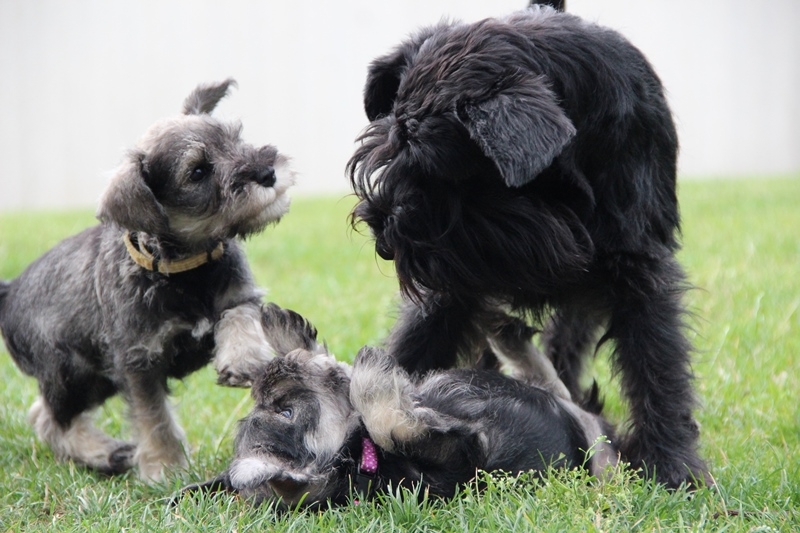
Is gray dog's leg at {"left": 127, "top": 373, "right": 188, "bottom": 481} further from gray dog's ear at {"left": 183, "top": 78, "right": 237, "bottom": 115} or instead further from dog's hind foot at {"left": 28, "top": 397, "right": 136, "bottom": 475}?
gray dog's ear at {"left": 183, "top": 78, "right": 237, "bottom": 115}

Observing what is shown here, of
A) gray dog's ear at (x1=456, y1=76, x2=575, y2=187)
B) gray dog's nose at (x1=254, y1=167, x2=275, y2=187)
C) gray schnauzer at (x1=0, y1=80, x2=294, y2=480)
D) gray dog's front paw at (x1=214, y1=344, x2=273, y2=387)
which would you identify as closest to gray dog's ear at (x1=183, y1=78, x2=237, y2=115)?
gray schnauzer at (x1=0, y1=80, x2=294, y2=480)

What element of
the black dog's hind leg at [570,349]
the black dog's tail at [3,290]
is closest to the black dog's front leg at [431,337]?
the black dog's hind leg at [570,349]

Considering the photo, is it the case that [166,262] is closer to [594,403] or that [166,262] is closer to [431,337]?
[431,337]

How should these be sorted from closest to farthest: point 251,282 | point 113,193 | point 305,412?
point 305,412 → point 113,193 → point 251,282

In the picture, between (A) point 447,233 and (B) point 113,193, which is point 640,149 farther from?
(B) point 113,193

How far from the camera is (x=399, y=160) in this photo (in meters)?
3.23

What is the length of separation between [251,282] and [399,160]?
1132 millimetres

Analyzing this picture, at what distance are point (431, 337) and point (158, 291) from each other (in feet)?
3.86

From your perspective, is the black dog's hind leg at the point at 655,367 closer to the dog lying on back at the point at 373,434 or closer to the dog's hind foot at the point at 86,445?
the dog lying on back at the point at 373,434

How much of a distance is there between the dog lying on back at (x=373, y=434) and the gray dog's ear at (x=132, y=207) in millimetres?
812

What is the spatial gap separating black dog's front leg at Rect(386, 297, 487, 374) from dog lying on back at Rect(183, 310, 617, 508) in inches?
16.9

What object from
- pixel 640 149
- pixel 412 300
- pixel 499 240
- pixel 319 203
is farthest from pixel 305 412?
pixel 319 203

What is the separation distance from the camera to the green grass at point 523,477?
2.90m

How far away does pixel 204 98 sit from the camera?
4391 millimetres
